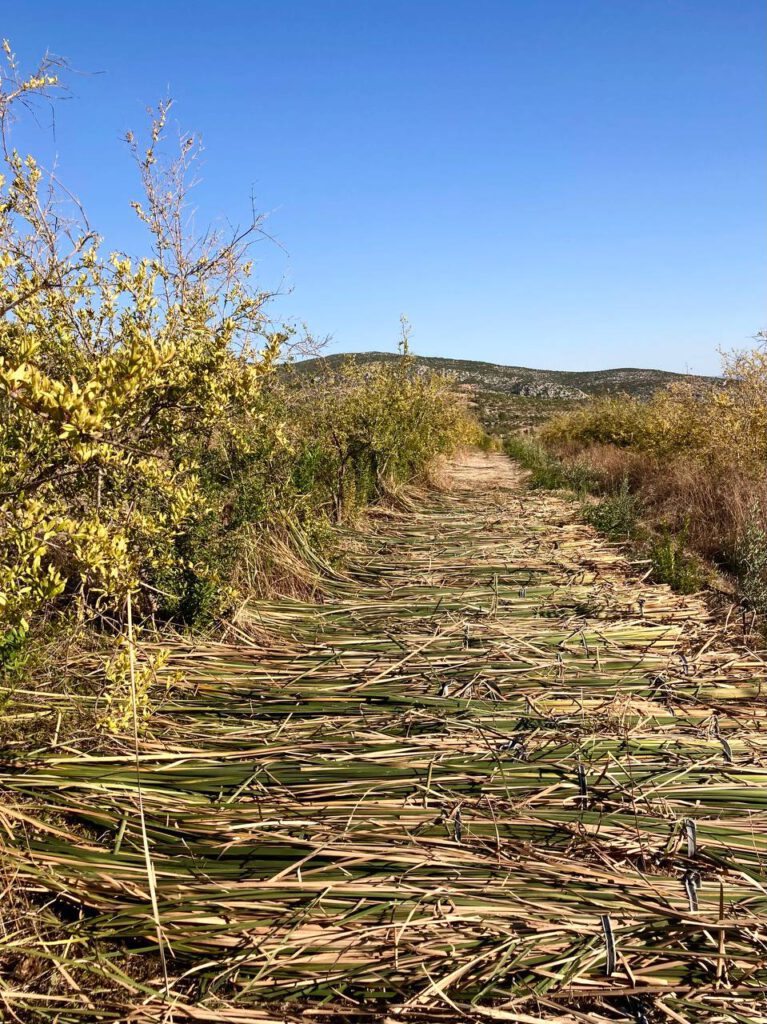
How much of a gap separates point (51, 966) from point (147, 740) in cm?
95

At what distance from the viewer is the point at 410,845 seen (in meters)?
1.94

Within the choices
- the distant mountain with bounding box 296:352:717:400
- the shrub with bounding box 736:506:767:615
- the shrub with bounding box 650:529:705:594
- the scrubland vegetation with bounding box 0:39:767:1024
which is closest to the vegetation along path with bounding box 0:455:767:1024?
the scrubland vegetation with bounding box 0:39:767:1024

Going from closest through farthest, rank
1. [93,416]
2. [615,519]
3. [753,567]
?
1. [93,416]
2. [753,567]
3. [615,519]

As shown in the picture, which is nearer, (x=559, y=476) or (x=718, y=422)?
(x=718, y=422)

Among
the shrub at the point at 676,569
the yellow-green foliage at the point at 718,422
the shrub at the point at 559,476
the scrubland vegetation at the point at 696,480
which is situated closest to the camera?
the shrub at the point at 676,569

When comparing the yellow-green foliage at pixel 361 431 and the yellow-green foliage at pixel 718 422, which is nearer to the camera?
the yellow-green foliage at pixel 361 431

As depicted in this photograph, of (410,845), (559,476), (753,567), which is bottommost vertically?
(410,845)

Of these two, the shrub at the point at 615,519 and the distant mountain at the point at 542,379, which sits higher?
the distant mountain at the point at 542,379

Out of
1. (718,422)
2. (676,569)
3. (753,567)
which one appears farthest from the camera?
(718,422)

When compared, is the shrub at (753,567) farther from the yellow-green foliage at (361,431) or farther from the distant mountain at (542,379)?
the distant mountain at (542,379)

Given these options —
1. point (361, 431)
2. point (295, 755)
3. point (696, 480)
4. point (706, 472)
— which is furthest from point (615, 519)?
point (295, 755)

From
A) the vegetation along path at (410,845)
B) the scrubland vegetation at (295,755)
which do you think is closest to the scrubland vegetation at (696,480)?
the scrubland vegetation at (295,755)

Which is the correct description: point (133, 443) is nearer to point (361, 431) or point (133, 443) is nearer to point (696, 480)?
point (361, 431)

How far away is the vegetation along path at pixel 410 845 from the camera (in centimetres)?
156
